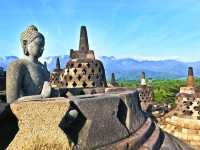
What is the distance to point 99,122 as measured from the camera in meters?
3.56

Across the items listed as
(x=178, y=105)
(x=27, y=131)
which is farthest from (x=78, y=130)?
(x=178, y=105)

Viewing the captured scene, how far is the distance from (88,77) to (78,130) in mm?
5479

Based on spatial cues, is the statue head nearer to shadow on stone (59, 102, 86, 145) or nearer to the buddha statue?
the buddha statue

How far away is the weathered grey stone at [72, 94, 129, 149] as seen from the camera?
339cm

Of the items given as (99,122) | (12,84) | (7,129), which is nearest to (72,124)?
(99,122)

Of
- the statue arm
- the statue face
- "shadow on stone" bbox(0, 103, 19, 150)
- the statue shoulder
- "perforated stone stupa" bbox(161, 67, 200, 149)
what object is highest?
the statue face

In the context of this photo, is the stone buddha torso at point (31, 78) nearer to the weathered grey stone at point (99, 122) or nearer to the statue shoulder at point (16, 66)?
the statue shoulder at point (16, 66)

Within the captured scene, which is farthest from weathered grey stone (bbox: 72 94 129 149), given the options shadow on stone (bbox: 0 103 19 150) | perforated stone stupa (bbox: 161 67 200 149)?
perforated stone stupa (bbox: 161 67 200 149)

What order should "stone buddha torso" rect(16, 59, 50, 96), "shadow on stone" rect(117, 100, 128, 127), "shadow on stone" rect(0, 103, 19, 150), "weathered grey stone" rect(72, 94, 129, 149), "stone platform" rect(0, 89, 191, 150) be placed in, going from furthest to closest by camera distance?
"stone buddha torso" rect(16, 59, 50, 96) → "shadow on stone" rect(117, 100, 128, 127) → "shadow on stone" rect(0, 103, 19, 150) → "weathered grey stone" rect(72, 94, 129, 149) → "stone platform" rect(0, 89, 191, 150)

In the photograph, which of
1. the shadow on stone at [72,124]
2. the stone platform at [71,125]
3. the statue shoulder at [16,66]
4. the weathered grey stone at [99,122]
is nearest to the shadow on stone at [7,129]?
the stone platform at [71,125]

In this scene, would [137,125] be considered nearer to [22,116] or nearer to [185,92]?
[22,116]

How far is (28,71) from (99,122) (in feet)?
4.26

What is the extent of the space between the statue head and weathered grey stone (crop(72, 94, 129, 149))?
1.26m

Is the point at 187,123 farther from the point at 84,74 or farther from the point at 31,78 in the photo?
the point at 31,78
